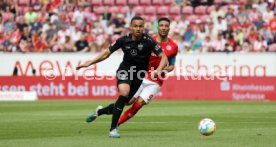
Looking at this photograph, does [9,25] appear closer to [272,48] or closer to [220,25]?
[220,25]

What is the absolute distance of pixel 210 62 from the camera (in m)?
32.4

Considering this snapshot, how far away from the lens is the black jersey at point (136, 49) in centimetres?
1481

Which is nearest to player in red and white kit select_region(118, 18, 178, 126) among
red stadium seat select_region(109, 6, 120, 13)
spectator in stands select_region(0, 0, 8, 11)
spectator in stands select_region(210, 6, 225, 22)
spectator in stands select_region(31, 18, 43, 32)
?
spectator in stands select_region(210, 6, 225, 22)

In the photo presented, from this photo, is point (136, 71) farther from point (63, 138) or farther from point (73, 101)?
point (73, 101)

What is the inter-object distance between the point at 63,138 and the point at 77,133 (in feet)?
3.88

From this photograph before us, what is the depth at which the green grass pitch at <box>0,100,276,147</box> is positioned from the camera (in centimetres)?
1290

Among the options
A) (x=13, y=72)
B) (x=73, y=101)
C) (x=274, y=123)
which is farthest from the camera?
(x=13, y=72)

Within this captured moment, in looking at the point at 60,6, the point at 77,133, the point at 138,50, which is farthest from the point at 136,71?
the point at 60,6

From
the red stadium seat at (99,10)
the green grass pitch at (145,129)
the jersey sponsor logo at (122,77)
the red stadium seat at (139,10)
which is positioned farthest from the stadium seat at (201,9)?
the jersey sponsor logo at (122,77)

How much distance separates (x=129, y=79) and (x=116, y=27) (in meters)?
20.1

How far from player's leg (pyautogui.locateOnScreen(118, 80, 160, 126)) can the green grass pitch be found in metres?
0.31

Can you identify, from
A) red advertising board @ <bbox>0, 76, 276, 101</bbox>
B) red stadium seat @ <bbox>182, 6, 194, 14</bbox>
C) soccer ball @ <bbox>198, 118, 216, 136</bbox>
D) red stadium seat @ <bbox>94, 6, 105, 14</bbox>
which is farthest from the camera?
red stadium seat @ <bbox>94, 6, 105, 14</bbox>

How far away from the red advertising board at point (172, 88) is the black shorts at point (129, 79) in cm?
1629

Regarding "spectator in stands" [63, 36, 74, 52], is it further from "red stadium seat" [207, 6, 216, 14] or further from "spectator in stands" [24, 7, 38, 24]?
"red stadium seat" [207, 6, 216, 14]
